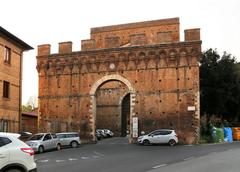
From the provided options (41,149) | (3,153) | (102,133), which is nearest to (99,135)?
(102,133)

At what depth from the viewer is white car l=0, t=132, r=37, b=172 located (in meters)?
10.4

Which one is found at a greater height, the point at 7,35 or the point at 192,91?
the point at 7,35

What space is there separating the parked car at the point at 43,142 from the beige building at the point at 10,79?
91.4 inches

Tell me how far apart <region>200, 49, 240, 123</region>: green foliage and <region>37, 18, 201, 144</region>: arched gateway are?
7161 mm

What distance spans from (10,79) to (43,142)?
19.1 feet

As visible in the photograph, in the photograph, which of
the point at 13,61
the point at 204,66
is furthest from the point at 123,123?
the point at 13,61

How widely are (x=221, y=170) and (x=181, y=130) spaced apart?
66.3 ft

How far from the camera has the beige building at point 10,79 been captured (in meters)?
30.1

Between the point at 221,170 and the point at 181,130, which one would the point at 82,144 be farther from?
the point at 221,170

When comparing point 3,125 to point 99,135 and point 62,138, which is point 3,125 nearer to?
point 62,138

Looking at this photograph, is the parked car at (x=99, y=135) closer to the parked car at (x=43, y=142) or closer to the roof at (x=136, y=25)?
the parked car at (x=43, y=142)

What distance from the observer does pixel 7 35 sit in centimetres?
3036

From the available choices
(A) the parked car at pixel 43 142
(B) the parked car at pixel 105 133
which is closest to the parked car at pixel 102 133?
(B) the parked car at pixel 105 133

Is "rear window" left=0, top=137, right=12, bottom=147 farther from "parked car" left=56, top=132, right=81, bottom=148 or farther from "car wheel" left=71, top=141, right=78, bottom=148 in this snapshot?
"car wheel" left=71, top=141, right=78, bottom=148
